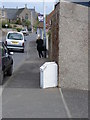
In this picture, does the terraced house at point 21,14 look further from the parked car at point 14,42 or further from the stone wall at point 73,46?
the stone wall at point 73,46

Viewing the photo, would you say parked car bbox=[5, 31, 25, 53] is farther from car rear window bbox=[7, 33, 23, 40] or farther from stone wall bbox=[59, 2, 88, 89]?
stone wall bbox=[59, 2, 88, 89]

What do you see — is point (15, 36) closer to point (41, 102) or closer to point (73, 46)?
point (73, 46)

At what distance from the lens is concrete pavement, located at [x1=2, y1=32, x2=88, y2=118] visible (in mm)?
6887

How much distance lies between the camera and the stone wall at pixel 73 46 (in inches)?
393

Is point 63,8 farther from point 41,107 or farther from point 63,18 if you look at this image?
point 41,107

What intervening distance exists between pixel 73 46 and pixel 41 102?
270cm

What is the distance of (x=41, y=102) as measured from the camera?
8.01 metres

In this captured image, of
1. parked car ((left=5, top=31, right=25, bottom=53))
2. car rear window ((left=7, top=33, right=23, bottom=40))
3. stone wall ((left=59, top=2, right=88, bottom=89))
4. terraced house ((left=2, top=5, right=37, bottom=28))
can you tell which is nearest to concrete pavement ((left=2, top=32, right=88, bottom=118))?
stone wall ((left=59, top=2, right=88, bottom=89))

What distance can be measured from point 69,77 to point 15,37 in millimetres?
18436

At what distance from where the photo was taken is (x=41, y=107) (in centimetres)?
747

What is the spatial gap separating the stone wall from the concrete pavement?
0.47 metres

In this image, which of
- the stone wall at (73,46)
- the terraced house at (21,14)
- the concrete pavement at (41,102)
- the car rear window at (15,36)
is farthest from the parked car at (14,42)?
the terraced house at (21,14)

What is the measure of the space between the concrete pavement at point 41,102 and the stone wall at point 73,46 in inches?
18.5

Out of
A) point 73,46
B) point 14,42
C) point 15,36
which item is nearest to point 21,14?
point 15,36
